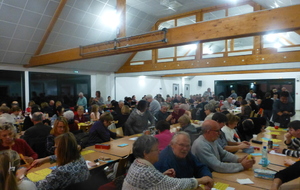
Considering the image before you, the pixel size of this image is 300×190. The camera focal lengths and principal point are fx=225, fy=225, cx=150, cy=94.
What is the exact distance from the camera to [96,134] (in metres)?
3.88

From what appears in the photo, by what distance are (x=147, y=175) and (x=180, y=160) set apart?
0.68 meters

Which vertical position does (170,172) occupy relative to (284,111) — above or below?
below

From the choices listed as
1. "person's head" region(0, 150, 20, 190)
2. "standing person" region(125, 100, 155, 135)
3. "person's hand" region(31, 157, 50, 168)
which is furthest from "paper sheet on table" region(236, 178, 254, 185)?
"standing person" region(125, 100, 155, 135)

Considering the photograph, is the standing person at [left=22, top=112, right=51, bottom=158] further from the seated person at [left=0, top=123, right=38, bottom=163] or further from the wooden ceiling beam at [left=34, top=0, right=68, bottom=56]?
the wooden ceiling beam at [left=34, top=0, right=68, bottom=56]

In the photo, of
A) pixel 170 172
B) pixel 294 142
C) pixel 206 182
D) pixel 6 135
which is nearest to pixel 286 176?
pixel 206 182

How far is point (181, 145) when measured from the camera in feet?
7.11

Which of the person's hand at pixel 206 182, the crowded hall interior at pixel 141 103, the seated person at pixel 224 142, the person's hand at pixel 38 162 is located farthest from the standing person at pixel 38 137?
the seated person at pixel 224 142

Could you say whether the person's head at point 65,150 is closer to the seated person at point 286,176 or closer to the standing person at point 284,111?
the seated person at point 286,176

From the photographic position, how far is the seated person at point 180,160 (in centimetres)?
218

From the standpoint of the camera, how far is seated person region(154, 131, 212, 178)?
2.18m

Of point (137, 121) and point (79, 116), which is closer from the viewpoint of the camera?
point (137, 121)

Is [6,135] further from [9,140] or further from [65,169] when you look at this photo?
[65,169]

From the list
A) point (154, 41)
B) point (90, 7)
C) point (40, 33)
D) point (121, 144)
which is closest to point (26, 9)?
point (40, 33)

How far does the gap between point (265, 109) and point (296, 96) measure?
8.70 metres
